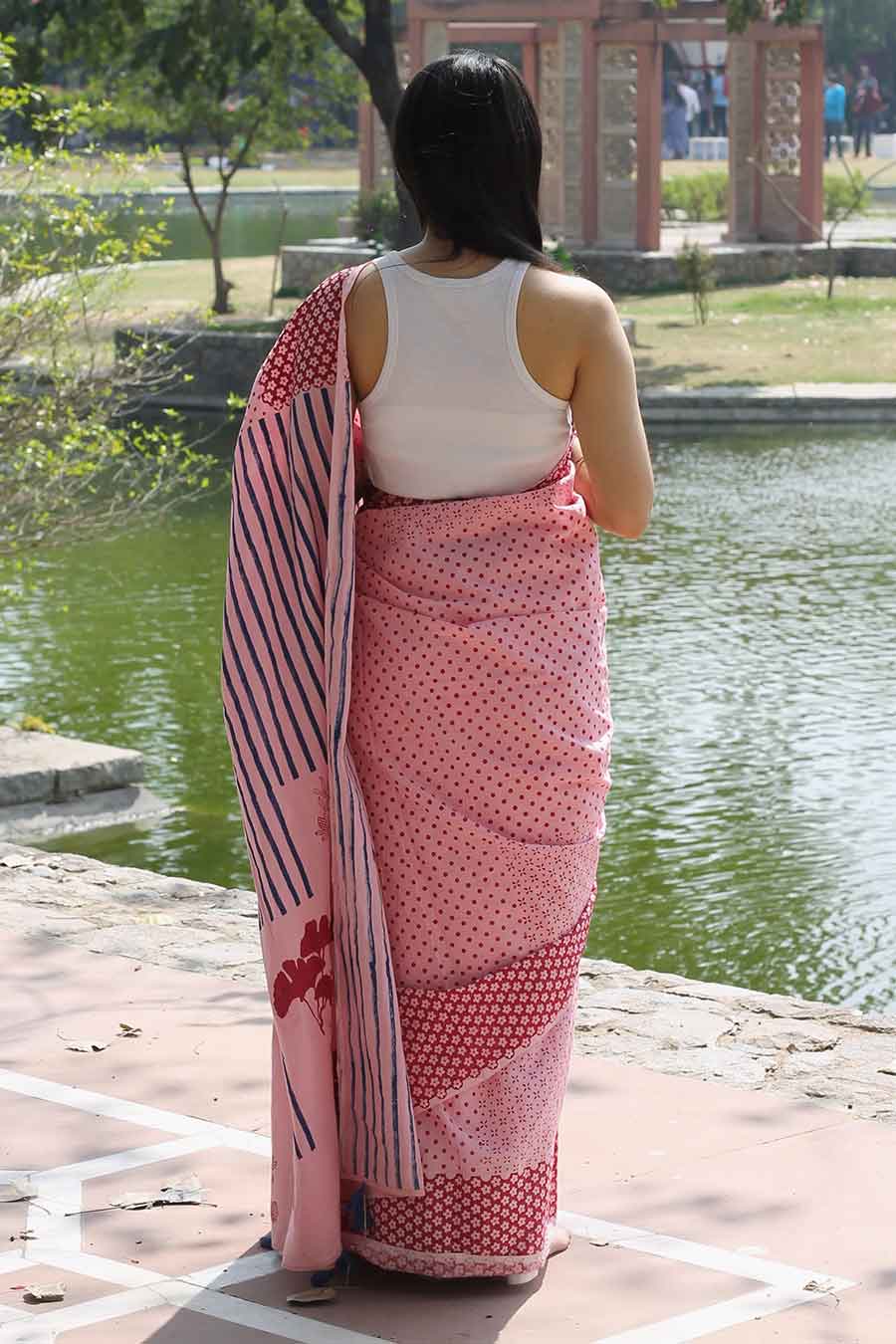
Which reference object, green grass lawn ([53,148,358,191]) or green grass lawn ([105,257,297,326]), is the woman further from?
green grass lawn ([53,148,358,191])

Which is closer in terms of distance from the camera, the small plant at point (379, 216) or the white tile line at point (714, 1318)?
the white tile line at point (714, 1318)

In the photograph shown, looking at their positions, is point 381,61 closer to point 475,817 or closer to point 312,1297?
point 475,817

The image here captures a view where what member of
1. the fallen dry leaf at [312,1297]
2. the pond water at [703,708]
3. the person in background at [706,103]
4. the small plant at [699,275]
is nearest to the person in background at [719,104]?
the person in background at [706,103]

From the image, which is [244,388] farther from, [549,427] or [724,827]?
[549,427]

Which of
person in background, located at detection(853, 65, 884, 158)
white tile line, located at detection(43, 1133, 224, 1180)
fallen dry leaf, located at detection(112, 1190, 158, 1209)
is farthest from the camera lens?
person in background, located at detection(853, 65, 884, 158)

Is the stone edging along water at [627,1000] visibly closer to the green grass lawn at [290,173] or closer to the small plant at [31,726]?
the small plant at [31,726]

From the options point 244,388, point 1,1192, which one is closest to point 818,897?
point 1,1192

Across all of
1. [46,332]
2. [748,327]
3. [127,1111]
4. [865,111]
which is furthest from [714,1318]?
[865,111]

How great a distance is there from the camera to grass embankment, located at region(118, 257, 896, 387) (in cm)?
1858

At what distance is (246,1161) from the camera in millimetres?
3795

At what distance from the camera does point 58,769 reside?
7.39 metres

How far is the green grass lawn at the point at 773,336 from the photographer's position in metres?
18.5

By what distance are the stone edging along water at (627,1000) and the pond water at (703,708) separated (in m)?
0.83

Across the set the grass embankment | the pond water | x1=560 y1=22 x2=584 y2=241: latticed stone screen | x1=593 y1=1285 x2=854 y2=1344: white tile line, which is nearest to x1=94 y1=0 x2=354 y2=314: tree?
the grass embankment
